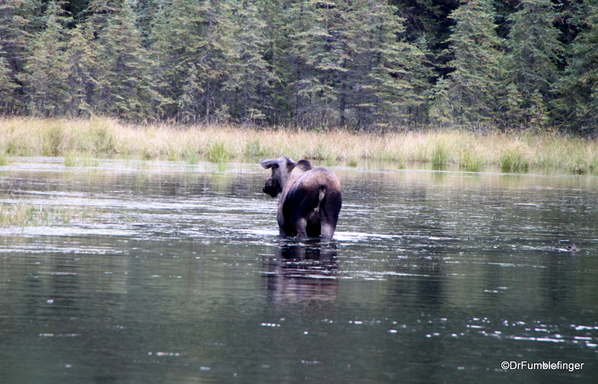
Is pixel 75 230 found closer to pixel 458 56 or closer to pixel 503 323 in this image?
pixel 503 323

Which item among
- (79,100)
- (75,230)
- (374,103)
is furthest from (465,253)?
(79,100)

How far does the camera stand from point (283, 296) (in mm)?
6918

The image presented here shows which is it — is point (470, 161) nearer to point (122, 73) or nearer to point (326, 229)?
point (326, 229)

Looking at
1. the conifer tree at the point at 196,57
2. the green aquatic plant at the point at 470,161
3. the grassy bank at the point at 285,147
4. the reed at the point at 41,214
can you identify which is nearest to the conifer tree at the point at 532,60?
the grassy bank at the point at 285,147

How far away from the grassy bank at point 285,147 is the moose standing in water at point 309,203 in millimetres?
16505

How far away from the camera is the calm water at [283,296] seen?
4980 millimetres

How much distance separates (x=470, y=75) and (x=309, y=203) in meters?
41.6

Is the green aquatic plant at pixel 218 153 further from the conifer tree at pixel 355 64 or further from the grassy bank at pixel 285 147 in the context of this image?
the conifer tree at pixel 355 64

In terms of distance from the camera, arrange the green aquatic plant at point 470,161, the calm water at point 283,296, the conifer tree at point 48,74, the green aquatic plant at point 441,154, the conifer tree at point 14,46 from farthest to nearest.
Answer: the conifer tree at point 14,46 < the conifer tree at point 48,74 < the green aquatic plant at point 441,154 < the green aquatic plant at point 470,161 < the calm water at point 283,296

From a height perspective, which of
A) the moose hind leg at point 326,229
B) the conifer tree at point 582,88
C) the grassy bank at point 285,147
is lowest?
the moose hind leg at point 326,229

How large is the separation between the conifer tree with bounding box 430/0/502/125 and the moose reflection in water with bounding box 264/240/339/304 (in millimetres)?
41323

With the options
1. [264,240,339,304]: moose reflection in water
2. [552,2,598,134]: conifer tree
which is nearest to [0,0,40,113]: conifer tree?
[552,2,598,134]: conifer tree

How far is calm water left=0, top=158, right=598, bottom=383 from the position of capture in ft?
16.3

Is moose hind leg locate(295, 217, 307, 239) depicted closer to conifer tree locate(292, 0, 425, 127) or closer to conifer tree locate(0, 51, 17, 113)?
conifer tree locate(292, 0, 425, 127)
